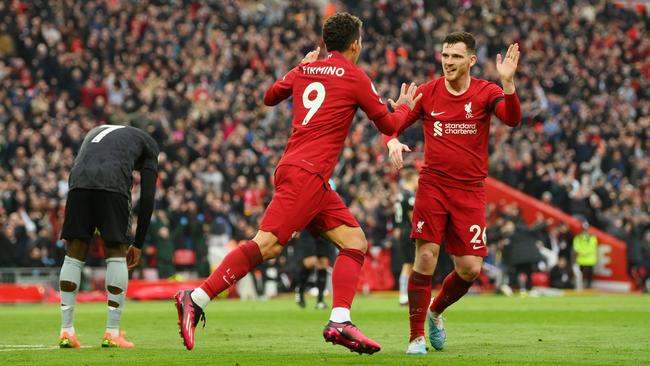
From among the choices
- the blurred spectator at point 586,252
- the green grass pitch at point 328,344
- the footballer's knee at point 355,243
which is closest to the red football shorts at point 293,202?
the footballer's knee at point 355,243

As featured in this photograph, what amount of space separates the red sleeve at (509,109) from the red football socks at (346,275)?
1.68m

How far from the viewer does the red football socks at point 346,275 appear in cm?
908

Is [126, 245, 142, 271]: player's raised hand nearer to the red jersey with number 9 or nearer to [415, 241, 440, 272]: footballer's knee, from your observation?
the red jersey with number 9

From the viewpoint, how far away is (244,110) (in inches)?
1255

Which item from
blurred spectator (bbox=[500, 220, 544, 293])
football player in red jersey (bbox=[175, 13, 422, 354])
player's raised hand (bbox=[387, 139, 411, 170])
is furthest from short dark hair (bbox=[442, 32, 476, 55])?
blurred spectator (bbox=[500, 220, 544, 293])

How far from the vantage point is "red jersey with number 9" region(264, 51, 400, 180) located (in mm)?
9086

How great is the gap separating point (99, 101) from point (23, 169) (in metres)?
3.52

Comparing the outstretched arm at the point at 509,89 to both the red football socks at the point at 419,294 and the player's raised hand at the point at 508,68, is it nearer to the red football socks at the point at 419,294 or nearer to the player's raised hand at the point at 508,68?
the player's raised hand at the point at 508,68

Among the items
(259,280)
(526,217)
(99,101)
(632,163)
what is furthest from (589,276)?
(99,101)

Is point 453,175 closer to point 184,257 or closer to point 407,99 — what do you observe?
point 407,99

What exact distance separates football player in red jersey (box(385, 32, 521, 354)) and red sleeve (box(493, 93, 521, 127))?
0.03 meters

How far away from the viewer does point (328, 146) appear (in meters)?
9.12

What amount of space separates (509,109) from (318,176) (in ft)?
5.85

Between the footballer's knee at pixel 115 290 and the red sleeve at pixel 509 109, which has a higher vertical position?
the red sleeve at pixel 509 109
